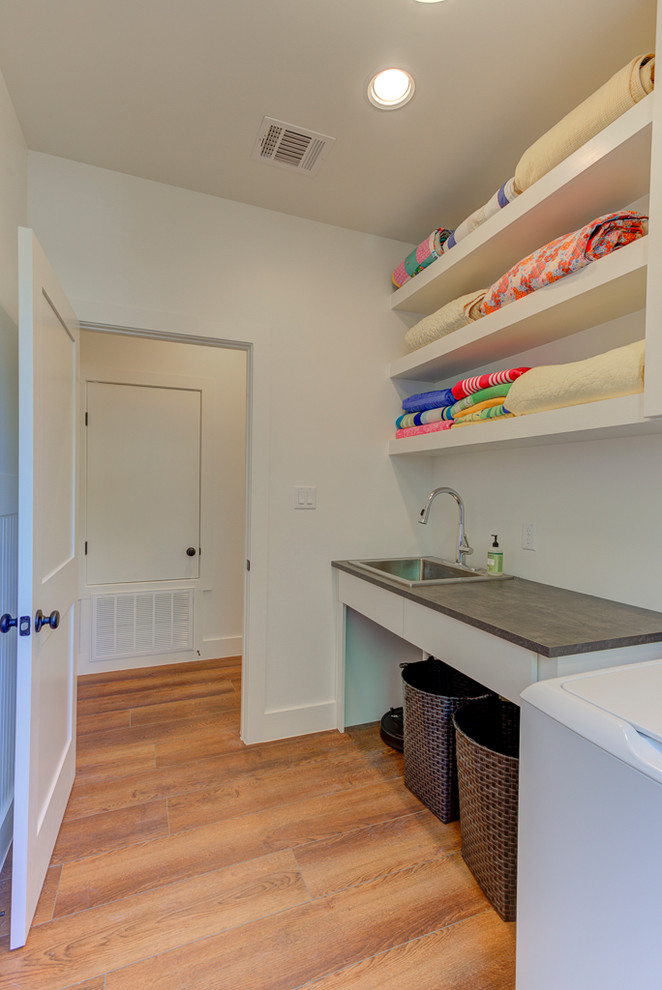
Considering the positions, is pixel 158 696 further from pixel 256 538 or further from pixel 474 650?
pixel 474 650

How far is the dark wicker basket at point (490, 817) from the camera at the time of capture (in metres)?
1.35

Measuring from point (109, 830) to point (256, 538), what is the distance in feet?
4.00

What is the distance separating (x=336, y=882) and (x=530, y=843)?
785 millimetres

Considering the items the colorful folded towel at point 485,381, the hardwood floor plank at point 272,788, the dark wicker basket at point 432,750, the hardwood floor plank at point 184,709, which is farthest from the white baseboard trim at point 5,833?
the colorful folded towel at point 485,381

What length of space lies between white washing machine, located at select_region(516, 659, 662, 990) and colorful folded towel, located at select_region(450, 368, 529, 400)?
41.3 inches

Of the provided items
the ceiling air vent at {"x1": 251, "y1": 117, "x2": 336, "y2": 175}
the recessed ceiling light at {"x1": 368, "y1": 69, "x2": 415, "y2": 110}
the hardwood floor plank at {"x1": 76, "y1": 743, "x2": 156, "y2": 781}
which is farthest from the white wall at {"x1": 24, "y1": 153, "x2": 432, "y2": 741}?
the recessed ceiling light at {"x1": 368, "y1": 69, "x2": 415, "y2": 110}

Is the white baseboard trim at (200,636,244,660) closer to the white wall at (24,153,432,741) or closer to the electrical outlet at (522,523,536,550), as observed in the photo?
the white wall at (24,153,432,741)

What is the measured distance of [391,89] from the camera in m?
1.58

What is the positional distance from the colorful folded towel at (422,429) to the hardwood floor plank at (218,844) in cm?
153

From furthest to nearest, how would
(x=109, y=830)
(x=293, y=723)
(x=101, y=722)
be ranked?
(x=101, y=722)
(x=293, y=723)
(x=109, y=830)

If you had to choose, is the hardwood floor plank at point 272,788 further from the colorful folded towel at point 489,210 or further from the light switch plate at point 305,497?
the colorful folded towel at point 489,210

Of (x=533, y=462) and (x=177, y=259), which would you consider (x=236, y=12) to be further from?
(x=533, y=462)

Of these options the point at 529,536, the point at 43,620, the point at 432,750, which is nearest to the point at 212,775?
the point at 432,750

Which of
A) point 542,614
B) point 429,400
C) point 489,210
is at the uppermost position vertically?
point 489,210
